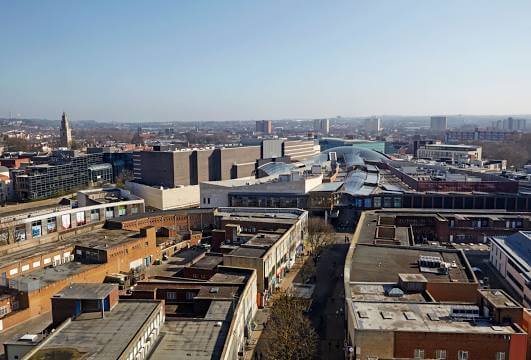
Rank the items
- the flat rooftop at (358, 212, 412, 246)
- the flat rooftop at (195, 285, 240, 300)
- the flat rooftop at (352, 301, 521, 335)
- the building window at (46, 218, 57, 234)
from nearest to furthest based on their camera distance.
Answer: the flat rooftop at (352, 301, 521, 335) → the flat rooftop at (195, 285, 240, 300) → the flat rooftop at (358, 212, 412, 246) → the building window at (46, 218, 57, 234)

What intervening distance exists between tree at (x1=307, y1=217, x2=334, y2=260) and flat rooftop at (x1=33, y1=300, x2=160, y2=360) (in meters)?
25.1

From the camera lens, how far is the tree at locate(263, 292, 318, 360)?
26.0 metres

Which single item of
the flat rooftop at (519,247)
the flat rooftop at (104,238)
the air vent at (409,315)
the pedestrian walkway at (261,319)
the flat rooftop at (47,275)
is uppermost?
the air vent at (409,315)

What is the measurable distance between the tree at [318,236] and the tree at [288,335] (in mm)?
15998

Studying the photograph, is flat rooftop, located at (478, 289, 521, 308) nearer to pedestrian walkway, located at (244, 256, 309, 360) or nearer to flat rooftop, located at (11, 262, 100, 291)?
pedestrian walkway, located at (244, 256, 309, 360)

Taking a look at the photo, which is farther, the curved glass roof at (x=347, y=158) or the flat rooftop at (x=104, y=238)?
the curved glass roof at (x=347, y=158)

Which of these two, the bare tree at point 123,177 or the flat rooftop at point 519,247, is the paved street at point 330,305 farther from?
the bare tree at point 123,177

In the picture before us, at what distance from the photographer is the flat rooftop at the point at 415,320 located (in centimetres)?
2177

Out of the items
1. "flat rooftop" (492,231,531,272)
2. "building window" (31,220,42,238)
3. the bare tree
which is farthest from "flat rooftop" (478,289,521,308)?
the bare tree

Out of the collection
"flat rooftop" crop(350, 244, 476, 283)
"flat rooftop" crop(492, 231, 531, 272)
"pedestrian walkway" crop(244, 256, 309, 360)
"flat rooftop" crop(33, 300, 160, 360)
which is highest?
"flat rooftop" crop(33, 300, 160, 360)

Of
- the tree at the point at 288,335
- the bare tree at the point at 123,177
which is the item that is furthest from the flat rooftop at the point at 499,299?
the bare tree at the point at 123,177

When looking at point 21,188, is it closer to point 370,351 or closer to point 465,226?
point 465,226

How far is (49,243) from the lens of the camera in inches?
1726

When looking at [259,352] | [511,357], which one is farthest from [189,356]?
[511,357]
